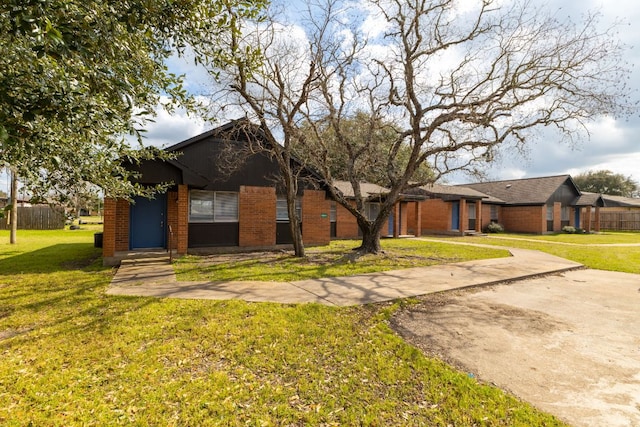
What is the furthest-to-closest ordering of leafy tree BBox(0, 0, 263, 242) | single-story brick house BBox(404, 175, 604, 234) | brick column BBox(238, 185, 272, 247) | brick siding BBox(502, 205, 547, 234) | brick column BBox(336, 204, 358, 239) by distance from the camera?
brick siding BBox(502, 205, 547, 234) → single-story brick house BBox(404, 175, 604, 234) → brick column BBox(336, 204, 358, 239) → brick column BBox(238, 185, 272, 247) → leafy tree BBox(0, 0, 263, 242)

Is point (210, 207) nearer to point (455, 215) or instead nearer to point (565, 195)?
point (455, 215)

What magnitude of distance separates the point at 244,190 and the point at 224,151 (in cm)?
174

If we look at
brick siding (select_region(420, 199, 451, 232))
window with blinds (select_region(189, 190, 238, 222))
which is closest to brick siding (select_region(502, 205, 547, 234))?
brick siding (select_region(420, 199, 451, 232))

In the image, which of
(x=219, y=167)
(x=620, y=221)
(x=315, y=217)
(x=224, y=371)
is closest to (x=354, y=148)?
(x=315, y=217)

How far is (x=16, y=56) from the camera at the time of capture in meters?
2.46

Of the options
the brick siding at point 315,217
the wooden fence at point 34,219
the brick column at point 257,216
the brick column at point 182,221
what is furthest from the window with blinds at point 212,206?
the wooden fence at point 34,219

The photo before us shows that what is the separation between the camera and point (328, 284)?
24.5ft

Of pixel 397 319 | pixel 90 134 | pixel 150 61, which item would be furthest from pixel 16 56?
pixel 397 319

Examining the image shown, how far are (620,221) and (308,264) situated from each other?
38.3 m

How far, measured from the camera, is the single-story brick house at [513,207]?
82.2 feet

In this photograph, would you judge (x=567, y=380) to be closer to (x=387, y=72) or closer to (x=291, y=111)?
(x=291, y=111)

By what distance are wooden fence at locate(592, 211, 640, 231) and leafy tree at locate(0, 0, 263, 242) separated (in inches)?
1666

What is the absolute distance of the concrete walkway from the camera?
633 centimetres

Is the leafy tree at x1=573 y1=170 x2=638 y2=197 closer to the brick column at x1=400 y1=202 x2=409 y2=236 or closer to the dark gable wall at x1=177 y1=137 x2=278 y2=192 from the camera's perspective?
the brick column at x1=400 y1=202 x2=409 y2=236
